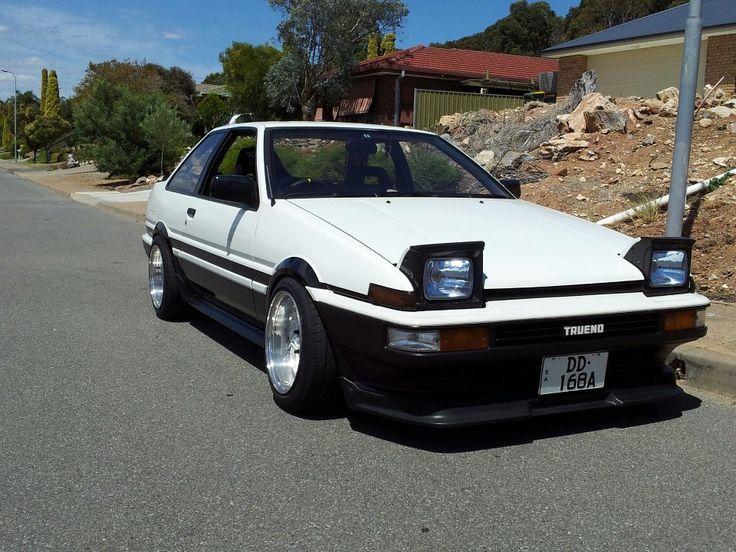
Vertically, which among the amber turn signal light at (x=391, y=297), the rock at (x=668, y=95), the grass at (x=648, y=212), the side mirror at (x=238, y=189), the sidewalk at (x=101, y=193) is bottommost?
the sidewalk at (x=101, y=193)

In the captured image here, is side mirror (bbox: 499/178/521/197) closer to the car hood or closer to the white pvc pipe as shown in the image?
the car hood

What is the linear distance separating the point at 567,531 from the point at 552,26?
2467 inches

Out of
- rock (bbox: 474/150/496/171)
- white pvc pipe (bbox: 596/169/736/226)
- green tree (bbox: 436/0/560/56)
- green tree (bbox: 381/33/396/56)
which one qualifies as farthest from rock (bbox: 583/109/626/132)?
green tree (bbox: 436/0/560/56)

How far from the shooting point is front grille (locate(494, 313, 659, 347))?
3.52 metres

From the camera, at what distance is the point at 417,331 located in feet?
11.1

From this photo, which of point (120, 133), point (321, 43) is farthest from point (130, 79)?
point (120, 133)

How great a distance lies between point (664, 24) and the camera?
2314cm

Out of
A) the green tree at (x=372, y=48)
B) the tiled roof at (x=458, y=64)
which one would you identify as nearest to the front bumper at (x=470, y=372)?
the tiled roof at (x=458, y=64)

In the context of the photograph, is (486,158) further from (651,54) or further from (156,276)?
(651,54)

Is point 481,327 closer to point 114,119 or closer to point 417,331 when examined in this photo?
point 417,331

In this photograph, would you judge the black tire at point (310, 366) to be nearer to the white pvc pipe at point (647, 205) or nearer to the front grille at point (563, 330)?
the front grille at point (563, 330)

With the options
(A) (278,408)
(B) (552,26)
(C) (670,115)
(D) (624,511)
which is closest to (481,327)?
(D) (624,511)

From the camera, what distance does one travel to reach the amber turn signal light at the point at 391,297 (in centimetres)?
344

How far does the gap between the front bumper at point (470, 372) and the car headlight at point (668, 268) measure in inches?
8.8
